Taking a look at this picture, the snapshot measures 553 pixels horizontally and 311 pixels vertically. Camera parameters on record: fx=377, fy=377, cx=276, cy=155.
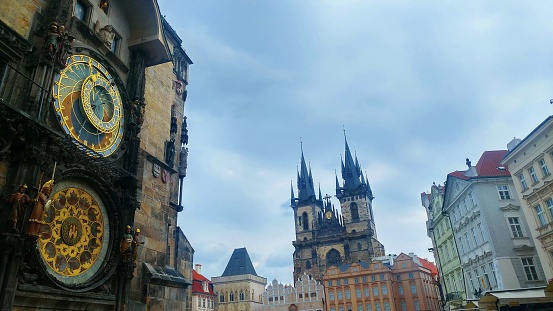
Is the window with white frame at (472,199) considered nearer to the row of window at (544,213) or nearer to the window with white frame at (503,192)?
the window with white frame at (503,192)

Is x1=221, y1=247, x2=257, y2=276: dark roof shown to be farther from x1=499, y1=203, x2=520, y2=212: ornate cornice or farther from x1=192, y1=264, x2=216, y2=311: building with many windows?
x1=499, y1=203, x2=520, y2=212: ornate cornice

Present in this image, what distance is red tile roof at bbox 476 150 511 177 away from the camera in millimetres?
26123

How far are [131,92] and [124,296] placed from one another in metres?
5.47

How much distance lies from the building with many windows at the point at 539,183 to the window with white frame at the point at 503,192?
2.95 metres

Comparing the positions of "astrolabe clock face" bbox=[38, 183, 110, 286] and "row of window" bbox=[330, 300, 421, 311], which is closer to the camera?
"astrolabe clock face" bbox=[38, 183, 110, 286]

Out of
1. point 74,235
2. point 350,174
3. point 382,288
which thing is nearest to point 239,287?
point 382,288

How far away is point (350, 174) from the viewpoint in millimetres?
92500

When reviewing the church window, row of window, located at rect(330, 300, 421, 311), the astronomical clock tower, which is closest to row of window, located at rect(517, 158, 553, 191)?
the astronomical clock tower

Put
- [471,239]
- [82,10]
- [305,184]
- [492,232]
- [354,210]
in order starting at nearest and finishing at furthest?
[82,10], [492,232], [471,239], [354,210], [305,184]

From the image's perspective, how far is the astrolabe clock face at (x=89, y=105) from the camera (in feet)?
27.1

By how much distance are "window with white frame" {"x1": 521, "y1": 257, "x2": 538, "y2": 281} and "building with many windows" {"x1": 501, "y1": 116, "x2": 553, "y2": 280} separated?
268 centimetres

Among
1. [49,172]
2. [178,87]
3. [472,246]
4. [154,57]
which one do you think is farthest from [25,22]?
[472,246]

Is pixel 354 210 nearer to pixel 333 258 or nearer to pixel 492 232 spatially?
pixel 333 258

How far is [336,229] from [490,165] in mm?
60173
